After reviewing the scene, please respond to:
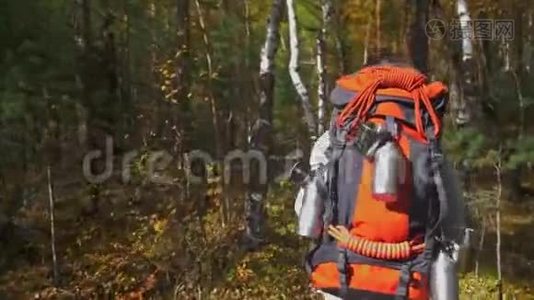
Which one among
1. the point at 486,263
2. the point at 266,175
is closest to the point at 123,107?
the point at 266,175

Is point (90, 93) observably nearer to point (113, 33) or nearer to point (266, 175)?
point (113, 33)

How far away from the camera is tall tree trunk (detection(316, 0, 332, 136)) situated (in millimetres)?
3578

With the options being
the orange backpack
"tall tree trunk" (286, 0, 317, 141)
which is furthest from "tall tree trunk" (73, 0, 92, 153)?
the orange backpack

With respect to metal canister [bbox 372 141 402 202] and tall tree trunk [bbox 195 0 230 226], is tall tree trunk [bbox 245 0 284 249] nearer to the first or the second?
tall tree trunk [bbox 195 0 230 226]

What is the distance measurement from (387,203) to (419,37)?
2.00 m

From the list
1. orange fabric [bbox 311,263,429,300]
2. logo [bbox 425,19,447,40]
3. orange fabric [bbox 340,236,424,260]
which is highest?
logo [bbox 425,19,447,40]

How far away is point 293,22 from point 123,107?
917 millimetres

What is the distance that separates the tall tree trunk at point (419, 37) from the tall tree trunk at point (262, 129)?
612mm

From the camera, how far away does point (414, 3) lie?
349 cm

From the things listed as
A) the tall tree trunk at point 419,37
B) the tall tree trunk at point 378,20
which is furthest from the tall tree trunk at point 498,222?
the tall tree trunk at point 378,20

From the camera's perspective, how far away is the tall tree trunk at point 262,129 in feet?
11.8

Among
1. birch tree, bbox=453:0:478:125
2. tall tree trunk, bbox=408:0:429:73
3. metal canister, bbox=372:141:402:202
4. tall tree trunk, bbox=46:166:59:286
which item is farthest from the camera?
tall tree trunk, bbox=46:166:59:286

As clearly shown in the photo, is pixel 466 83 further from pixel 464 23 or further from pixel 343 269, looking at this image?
pixel 343 269

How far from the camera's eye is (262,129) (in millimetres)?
3674
